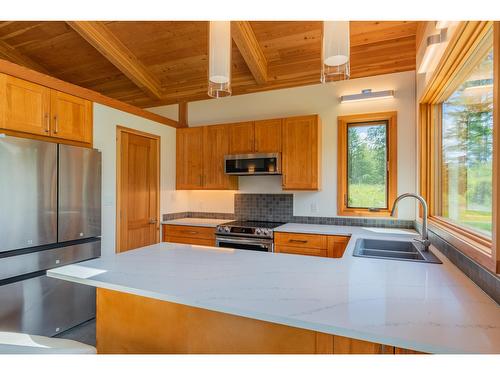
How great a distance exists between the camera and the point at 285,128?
10.8 feet

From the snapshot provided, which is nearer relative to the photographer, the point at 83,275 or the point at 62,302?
the point at 83,275

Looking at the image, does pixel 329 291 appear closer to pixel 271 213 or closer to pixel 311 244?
pixel 311 244

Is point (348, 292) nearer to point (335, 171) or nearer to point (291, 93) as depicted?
point (335, 171)

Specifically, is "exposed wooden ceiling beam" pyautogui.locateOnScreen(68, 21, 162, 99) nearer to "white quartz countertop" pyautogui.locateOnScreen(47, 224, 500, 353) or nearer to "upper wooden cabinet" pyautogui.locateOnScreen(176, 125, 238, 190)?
"upper wooden cabinet" pyautogui.locateOnScreen(176, 125, 238, 190)

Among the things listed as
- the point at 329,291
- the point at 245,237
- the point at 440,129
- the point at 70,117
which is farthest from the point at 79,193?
the point at 440,129

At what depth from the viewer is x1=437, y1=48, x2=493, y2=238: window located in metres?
1.40

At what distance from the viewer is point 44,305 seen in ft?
7.37

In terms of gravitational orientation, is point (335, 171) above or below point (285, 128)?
below

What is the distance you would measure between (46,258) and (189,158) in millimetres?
2143

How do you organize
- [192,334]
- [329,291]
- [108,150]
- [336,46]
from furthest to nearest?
1. [108,150]
2. [336,46]
3. [192,334]
4. [329,291]

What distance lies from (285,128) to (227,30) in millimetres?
1782

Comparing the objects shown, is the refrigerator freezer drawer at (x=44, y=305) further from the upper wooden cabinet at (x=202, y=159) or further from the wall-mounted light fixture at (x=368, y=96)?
the wall-mounted light fixture at (x=368, y=96)

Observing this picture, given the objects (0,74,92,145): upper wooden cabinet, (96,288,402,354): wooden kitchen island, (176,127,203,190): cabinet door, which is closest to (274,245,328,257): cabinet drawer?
(176,127,203,190): cabinet door
